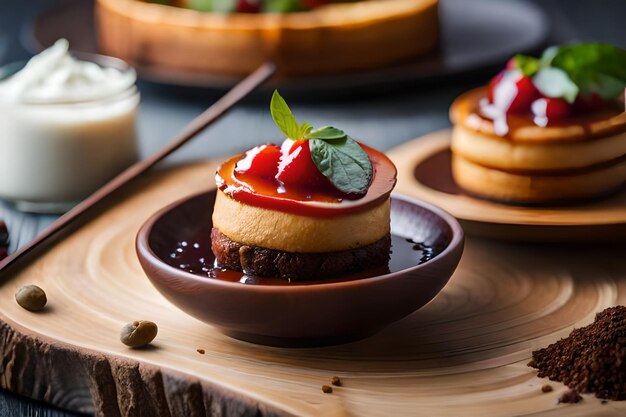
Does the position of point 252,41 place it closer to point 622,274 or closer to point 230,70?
point 230,70

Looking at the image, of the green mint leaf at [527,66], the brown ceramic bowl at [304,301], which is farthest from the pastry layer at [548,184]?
the brown ceramic bowl at [304,301]

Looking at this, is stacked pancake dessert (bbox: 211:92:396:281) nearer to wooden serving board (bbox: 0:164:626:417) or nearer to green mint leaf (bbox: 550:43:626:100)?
wooden serving board (bbox: 0:164:626:417)

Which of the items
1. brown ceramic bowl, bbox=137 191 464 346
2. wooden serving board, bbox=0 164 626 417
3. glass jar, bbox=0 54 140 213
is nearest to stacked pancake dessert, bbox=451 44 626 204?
wooden serving board, bbox=0 164 626 417

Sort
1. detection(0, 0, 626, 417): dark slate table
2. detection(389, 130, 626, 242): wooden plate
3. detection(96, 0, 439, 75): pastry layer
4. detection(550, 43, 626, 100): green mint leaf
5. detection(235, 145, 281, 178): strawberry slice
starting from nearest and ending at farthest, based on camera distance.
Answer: detection(235, 145, 281, 178): strawberry slice → detection(389, 130, 626, 242): wooden plate → detection(550, 43, 626, 100): green mint leaf → detection(0, 0, 626, 417): dark slate table → detection(96, 0, 439, 75): pastry layer

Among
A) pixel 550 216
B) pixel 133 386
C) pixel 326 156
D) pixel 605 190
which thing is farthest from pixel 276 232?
pixel 605 190

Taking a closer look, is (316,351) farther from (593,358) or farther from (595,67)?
(595,67)

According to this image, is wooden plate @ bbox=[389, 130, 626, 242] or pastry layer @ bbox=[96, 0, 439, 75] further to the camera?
pastry layer @ bbox=[96, 0, 439, 75]
